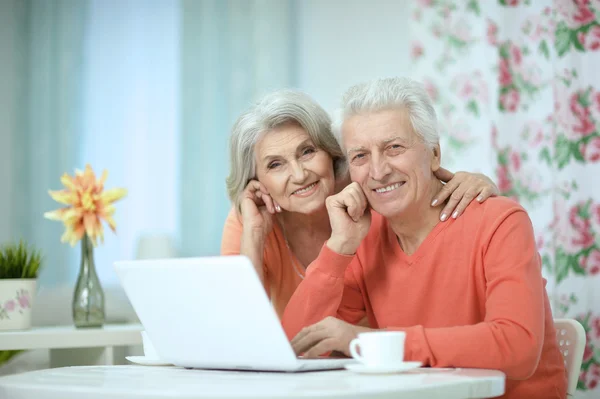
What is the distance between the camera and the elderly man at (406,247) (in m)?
1.42

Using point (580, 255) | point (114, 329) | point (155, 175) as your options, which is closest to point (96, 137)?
point (155, 175)

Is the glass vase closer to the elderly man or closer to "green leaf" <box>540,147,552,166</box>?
the elderly man

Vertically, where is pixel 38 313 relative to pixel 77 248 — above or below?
below

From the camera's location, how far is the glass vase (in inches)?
95.0

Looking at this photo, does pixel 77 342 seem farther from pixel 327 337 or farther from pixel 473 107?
pixel 473 107

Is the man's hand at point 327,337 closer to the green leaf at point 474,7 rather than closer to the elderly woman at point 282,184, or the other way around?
the elderly woman at point 282,184

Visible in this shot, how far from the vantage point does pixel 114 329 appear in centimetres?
230

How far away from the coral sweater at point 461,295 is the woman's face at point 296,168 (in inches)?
8.0

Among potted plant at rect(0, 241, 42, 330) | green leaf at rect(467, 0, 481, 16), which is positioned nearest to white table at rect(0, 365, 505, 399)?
potted plant at rect(0, 241, 42, 330)

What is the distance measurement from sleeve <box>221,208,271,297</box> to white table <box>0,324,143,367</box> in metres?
0.44

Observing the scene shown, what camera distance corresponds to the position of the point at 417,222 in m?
1.61

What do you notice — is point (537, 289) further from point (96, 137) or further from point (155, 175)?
point (96, 137)

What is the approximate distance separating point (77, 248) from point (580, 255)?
2367 mm

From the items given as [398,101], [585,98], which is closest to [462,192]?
[398,101]
